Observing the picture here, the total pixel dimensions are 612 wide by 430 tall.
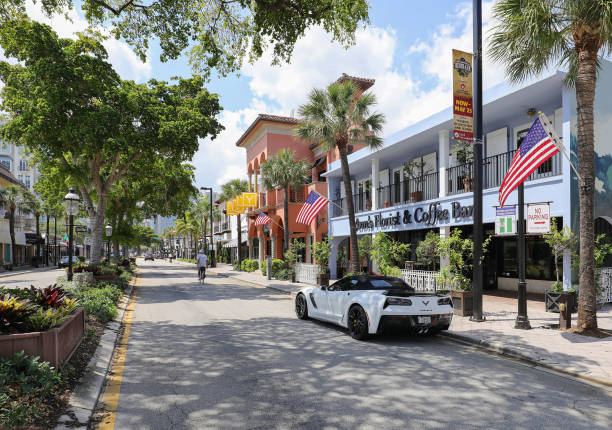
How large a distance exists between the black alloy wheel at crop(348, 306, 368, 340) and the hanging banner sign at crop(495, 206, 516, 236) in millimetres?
4452

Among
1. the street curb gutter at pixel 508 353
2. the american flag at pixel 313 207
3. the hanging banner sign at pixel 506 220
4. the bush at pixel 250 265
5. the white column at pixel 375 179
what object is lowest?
the bush at pixel 250 265

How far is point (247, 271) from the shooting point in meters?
35.8

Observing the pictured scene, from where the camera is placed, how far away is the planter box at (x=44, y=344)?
4.86 meters

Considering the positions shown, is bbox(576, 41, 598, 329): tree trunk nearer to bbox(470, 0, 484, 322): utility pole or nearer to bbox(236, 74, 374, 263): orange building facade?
bbox(470, 0, 484, 322): utility pole

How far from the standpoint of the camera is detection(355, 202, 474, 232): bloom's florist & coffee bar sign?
1563 cm

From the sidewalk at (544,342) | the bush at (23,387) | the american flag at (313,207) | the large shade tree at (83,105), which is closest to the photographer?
the bush at (23,387)

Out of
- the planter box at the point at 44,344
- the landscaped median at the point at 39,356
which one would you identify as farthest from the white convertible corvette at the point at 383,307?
the planter box at the point at 44,344

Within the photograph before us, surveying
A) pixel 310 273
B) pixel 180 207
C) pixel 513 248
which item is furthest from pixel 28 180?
pixel 513 248

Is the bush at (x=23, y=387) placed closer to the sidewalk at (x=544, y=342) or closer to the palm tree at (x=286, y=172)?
the sidewalk at (x=544, y=342)

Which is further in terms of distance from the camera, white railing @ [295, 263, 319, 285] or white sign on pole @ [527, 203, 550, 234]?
white railing @ [295, 263, 319, 285]

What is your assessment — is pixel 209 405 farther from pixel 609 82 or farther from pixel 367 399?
pixel 609 82

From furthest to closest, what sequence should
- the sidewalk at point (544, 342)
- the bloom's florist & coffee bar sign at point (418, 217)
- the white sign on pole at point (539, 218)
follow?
1. the bloom's florist & coffee bar sign at point (418, 217)
2. the white sign on pole at point (539, 218)
3. the sidewalk at point (544, 342)

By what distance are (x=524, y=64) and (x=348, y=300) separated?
22.3 ft

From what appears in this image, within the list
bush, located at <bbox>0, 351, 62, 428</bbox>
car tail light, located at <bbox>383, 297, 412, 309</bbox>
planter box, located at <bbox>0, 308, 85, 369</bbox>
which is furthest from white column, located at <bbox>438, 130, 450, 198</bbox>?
bush, located at <bbox>0, 351, 62, 428</bbox>
